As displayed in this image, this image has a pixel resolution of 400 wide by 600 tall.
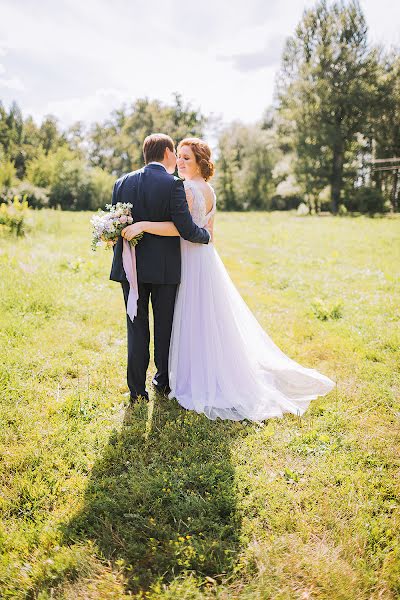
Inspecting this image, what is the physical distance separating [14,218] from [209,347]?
376 inches

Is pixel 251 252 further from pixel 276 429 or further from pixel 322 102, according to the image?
pixel 322 102

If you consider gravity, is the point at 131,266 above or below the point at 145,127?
below

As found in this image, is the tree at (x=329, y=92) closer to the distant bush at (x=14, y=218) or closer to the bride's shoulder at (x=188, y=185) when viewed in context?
the distant bush at (x=14, y=218)

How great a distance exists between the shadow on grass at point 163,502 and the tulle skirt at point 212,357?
0.39 meters

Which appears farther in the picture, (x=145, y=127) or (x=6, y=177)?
(x=145, y=127)

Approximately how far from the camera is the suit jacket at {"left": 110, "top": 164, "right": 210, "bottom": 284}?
3.55m

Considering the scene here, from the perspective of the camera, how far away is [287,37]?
105 feet

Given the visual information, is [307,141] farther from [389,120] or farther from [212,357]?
[212,357]

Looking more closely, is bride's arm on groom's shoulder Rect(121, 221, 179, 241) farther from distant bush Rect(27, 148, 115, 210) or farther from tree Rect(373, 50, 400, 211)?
tree Rect(373, 50, 400, 211)

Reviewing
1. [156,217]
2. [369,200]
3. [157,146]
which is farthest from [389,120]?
[156,217]

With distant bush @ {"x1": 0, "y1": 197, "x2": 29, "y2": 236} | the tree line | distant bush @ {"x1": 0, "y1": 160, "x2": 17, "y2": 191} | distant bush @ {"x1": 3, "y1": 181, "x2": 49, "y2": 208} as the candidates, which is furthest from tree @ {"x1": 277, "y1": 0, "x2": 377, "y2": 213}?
distant bush @ {"x1": 0, "y1": 197, "x2": 29, "y2": 236}

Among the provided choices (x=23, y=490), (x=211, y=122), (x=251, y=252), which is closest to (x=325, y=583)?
(x=23, y=490)

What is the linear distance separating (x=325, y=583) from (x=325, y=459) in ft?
3.56

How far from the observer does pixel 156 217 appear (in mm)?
3629
